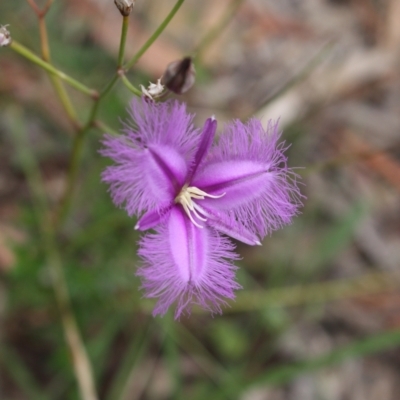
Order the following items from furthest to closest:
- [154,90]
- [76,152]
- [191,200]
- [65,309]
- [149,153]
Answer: [65,309], [76,152], [191,200], [149,153], [154,90]

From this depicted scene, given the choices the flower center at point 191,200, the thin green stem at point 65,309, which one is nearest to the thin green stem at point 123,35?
the flower center at point 191,200

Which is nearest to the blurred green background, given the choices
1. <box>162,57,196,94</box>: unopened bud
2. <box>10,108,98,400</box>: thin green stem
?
<box>10,108,98,400</box>: thin green stem

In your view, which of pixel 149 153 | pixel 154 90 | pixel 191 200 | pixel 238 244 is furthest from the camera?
pixel 238 244

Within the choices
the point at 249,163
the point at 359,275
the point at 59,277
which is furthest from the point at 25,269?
the point at 359,275

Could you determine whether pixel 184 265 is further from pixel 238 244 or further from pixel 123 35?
pixel 238 244

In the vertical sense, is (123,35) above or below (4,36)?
above

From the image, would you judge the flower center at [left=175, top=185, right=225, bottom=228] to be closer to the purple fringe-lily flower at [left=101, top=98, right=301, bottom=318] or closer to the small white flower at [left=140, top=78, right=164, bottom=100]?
the purple fringe-lily flower at [left=101, top=98, right=301, bottom=318]

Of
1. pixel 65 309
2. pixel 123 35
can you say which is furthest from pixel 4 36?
pixel 65 309

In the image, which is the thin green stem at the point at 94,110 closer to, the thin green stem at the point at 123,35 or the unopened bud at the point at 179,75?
the thin green stem at the point at 123,35
